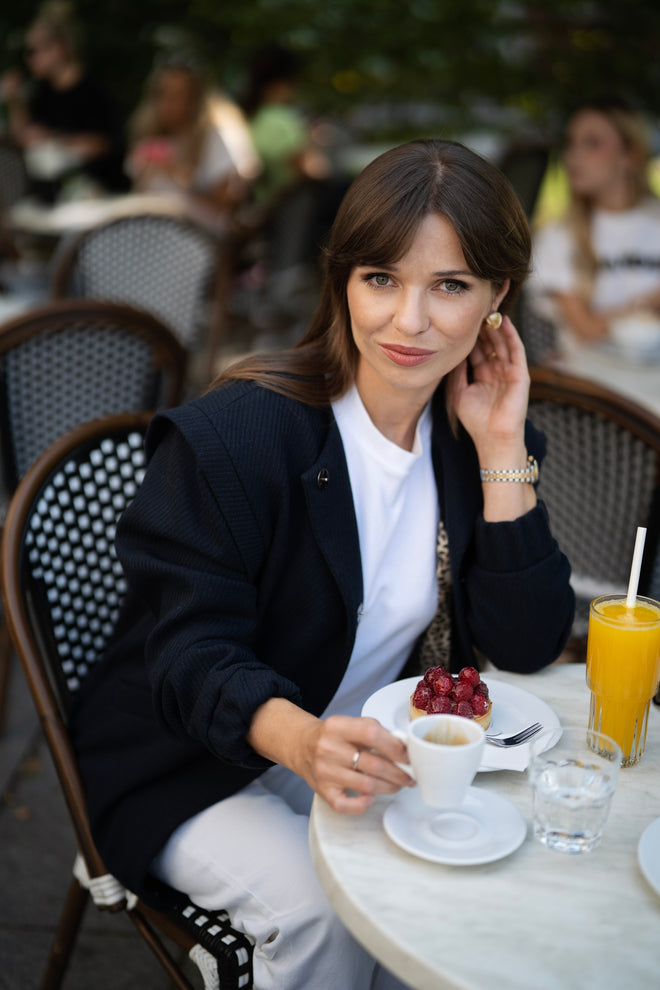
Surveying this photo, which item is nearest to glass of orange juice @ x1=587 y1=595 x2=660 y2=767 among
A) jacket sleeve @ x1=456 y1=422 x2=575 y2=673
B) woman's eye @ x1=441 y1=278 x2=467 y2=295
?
jacket sleeve @ x1=456 y1=422 x2=575 y2=673

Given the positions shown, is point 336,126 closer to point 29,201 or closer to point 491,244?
point 29,201

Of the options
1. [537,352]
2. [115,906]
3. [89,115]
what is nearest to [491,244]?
[115,906]

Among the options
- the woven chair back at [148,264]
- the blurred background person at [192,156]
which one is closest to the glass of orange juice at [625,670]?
the woven chair back at [148,264]

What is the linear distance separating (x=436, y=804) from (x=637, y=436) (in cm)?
105

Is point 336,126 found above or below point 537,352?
above

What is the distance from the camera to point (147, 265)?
331 cm

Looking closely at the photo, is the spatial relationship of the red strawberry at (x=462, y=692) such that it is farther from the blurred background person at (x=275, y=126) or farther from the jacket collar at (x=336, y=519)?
the blurred background person at (x=275, y=126)

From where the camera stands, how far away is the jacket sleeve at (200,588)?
1311 mm

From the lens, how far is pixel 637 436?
1.94 meters

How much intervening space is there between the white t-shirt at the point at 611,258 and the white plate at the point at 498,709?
222 cm

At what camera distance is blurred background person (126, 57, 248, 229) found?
546cm

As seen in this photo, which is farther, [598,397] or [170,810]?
[598,397]

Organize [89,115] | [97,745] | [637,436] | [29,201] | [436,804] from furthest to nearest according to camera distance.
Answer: [89,115] < [29,201] < [637,436] < [97,745] < [436,804]

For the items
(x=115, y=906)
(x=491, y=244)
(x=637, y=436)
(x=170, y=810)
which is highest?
(x=491, y=244)
